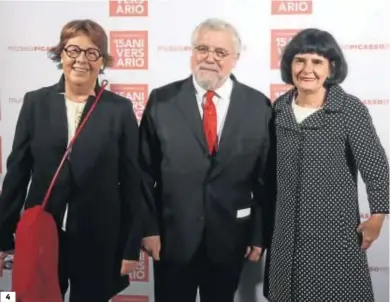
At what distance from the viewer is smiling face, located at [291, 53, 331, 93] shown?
178cm

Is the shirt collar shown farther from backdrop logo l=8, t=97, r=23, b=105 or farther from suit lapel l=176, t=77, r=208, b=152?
backdrop logo l=8, t=97, r=23, b=105

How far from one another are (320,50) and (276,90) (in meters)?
0.22

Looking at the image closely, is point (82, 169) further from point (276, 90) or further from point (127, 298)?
point (276, 90)

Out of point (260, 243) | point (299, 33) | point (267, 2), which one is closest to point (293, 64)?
point (299, 33)

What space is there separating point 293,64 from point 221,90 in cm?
27

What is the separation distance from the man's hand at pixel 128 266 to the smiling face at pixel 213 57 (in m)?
0.69

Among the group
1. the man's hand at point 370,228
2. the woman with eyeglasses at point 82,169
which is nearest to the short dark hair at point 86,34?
the woman with eyeglasses at point 82,169

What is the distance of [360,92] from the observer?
73.7 inches

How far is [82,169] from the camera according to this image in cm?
191

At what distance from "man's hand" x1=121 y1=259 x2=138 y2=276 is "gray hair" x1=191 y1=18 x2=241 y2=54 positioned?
823 millimetres

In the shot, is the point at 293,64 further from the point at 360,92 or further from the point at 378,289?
the point at 378,289

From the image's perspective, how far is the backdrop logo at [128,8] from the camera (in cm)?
195

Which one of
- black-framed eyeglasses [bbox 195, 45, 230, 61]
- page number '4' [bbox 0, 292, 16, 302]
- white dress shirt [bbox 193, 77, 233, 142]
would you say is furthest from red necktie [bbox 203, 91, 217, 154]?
page number '4' [bbox 0, 292, 16, 302]

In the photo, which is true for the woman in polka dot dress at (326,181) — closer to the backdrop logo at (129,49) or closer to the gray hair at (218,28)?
the gray hair at (218,28)
